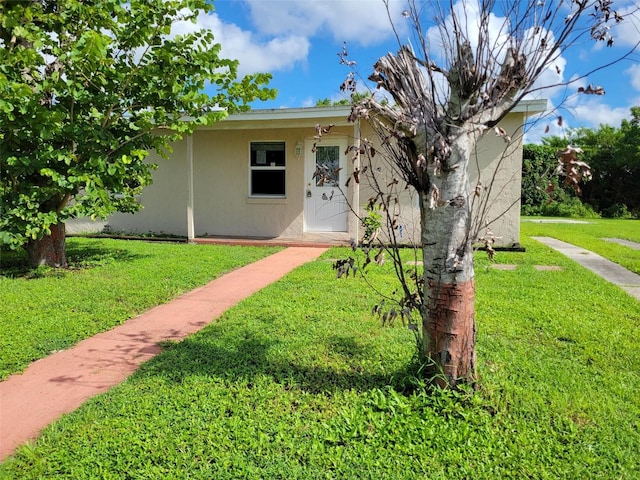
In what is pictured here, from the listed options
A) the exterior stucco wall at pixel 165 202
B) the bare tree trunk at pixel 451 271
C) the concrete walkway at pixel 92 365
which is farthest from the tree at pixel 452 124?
the exterior stucco wall at pixel 165 202

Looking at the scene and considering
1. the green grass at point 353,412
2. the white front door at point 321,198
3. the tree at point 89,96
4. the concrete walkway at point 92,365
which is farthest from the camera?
the white front door at point 321,198

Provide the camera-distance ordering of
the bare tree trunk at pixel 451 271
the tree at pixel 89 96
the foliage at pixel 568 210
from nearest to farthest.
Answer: the bare tree trunk at pixel 451 271
the tree at pixel 89 96
the foliage at pixel 568 210

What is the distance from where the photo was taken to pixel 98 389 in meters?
3.18

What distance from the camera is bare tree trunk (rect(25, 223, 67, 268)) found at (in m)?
6.82

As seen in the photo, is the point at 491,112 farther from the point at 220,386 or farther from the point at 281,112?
the point at 281,112

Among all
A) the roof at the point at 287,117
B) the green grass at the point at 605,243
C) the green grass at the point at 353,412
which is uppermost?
the roof at the point at 287,117

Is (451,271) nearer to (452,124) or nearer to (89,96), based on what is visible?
(452,124)

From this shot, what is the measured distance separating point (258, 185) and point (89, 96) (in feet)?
18.1

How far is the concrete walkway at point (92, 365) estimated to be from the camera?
2818 millimetres

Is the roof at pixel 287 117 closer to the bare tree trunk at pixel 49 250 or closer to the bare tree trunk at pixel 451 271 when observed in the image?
the bare tree trunk at pixel 49 250

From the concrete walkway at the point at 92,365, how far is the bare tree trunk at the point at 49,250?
274 cm

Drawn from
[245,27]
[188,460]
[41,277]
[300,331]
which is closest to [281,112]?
[245,27]

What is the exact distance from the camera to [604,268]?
7340 millimetres

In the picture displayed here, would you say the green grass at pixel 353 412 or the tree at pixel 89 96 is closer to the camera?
the green grass at pixel 353 412
